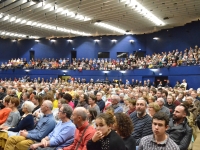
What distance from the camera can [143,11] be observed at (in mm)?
16438

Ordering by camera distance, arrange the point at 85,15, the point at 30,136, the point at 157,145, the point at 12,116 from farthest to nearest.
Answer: the point at 85,15 → the point at 12,116 → the point at 30,136 → the point at 157,145

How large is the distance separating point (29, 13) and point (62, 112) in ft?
47.5

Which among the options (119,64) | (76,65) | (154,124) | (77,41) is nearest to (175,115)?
(154,124)

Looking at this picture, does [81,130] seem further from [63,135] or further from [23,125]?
[23,125]

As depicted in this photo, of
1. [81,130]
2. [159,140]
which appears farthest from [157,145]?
[81,130]

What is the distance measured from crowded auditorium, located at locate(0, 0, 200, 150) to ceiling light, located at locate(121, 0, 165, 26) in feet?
0.26

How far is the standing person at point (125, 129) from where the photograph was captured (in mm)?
2852

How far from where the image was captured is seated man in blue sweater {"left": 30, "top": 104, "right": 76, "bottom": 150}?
3756 mm

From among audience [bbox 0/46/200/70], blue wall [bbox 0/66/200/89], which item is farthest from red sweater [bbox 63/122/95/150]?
blue wall [bbox 0/66/200/89]

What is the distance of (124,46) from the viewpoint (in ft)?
83.1

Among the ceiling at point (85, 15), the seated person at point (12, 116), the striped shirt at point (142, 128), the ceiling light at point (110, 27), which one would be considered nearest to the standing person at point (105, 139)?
the striped shirt at point (142, 128)

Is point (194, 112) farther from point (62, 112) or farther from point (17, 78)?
point (17, 78)

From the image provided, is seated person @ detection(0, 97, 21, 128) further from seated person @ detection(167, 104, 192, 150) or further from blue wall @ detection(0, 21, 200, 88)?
blue wall @ detection(0, 21, 200, 88)

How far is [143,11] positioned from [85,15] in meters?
4.14
